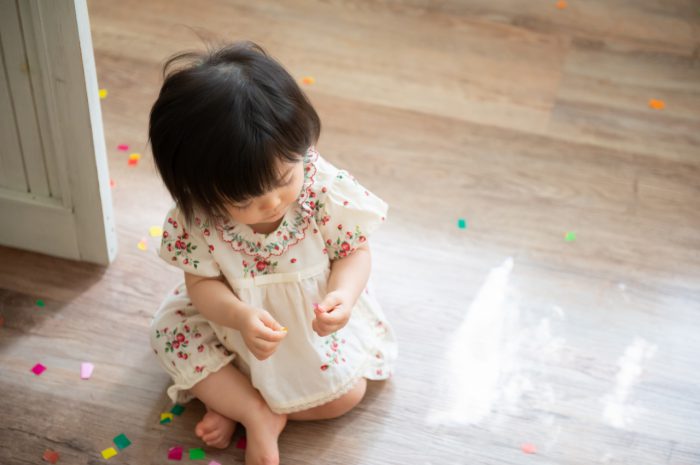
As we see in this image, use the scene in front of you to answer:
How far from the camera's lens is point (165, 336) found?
4.17 ft

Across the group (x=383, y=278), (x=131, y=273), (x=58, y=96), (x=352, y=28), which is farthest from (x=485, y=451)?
(x=352, y=28)

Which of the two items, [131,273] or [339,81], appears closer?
[131,273]

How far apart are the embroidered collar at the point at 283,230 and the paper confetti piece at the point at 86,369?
35cm

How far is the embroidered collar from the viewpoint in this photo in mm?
1166

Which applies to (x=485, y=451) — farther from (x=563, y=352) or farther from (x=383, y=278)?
(x=383, y=278)

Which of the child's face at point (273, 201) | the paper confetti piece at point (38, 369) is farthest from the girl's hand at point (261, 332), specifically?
the paper confetti piece at point (38, 369)

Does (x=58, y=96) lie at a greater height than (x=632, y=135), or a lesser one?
greater

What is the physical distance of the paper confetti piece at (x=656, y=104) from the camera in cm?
190

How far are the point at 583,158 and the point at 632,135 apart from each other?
0.48ft

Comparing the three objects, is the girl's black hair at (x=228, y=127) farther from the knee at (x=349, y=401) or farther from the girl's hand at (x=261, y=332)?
the knee at (x=349, y=401)

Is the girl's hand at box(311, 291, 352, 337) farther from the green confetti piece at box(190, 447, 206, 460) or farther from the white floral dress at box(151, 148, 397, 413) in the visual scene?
the green confetti piece at box(190, 447, 206, 460)

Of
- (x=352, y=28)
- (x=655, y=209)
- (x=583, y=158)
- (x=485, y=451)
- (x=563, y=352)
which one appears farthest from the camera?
(x=352, y=28)

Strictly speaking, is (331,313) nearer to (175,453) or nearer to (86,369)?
(175,453)

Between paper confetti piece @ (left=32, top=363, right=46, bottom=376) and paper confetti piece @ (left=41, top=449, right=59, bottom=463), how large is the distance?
0.47 ft
